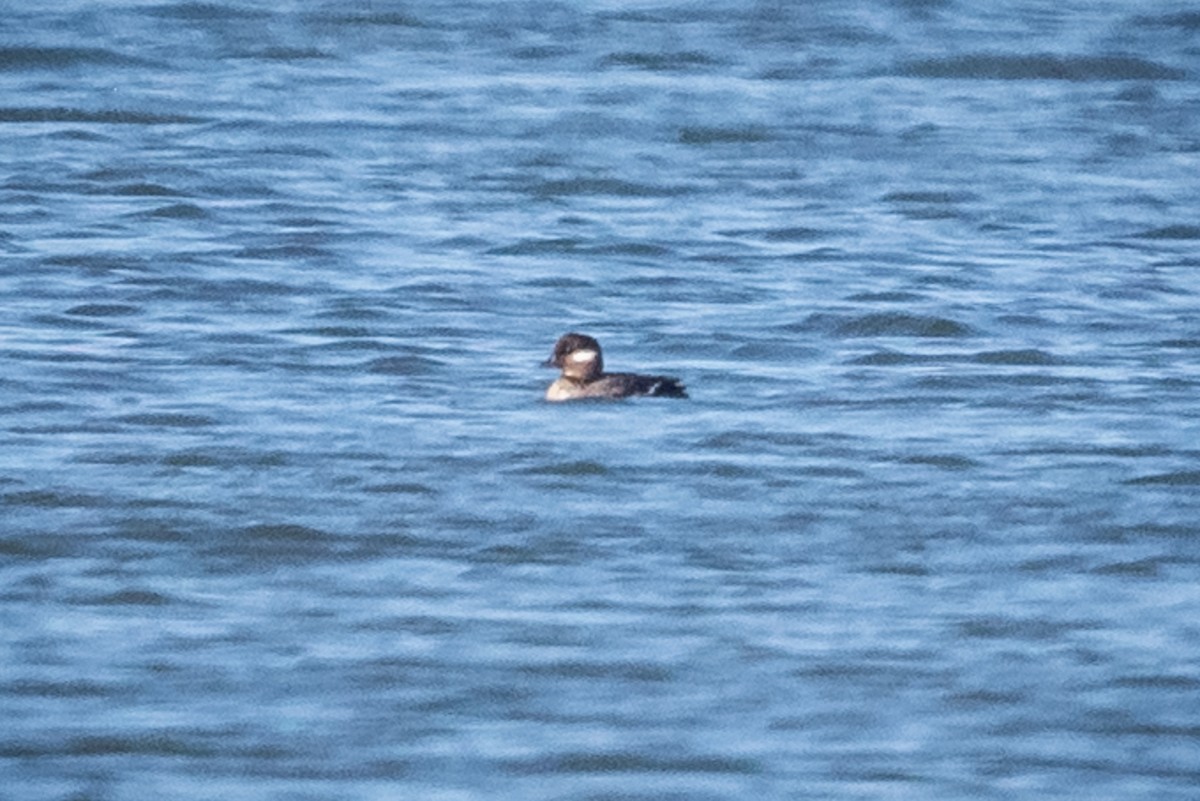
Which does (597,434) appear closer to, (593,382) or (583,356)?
(593,382)

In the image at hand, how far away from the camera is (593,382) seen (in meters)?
11.0

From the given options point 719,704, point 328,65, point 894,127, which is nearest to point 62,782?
point 719,704

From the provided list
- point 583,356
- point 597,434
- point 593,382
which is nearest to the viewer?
point 597,434

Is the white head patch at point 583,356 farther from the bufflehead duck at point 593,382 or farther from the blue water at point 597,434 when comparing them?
the blue water at point 597,434

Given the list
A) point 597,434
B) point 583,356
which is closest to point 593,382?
point 583,356

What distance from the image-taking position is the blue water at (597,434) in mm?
7465

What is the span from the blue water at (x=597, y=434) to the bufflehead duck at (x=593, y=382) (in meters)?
0.08

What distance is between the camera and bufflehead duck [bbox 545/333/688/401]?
1097 centimetres

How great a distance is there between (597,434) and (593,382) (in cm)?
44

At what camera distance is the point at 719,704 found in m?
7.63

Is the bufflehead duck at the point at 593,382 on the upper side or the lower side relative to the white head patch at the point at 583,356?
lower

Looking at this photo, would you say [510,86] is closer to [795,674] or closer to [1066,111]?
Result: [1066,111]

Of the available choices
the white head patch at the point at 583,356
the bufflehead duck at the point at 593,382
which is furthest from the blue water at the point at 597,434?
the white head patch at the point at 583,356

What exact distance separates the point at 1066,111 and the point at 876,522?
10301mm
